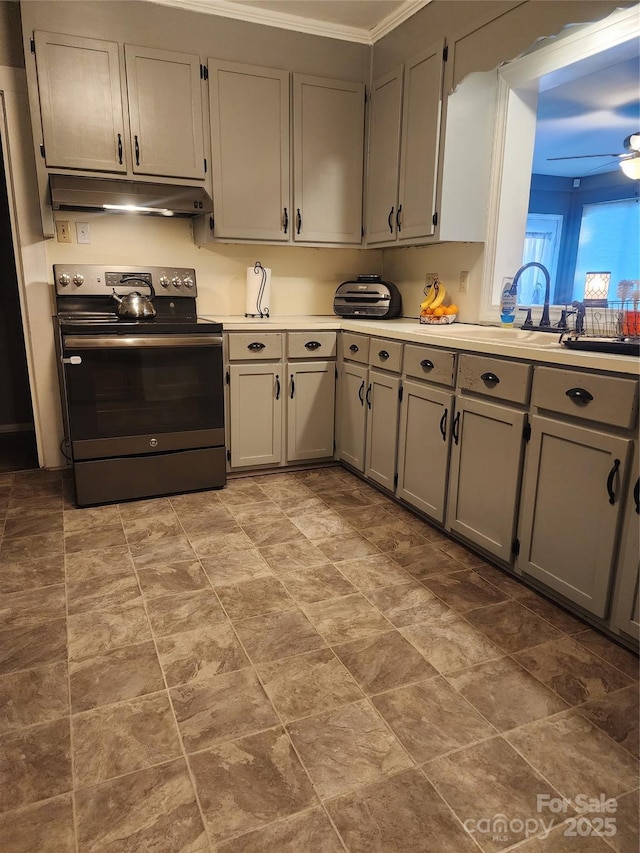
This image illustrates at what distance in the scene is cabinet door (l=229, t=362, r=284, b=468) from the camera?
3.18 metres

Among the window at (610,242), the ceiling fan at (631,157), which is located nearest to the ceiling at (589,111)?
the ceiling fan at (631,157)

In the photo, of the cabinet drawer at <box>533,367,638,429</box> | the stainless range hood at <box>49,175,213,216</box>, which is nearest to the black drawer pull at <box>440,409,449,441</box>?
the cabinet drawer at <box>533,367,638,429</box>

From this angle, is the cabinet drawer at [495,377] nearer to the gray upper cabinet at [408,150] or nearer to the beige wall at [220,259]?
the gray upper cabinet at [408,150]

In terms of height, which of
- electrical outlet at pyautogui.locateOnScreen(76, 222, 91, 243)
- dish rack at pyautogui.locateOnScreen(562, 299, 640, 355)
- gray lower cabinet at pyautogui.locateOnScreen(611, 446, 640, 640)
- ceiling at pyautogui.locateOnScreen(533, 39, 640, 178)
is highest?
ceiling at pyautogui.locateOnScreen(533, 39, 640, 178)

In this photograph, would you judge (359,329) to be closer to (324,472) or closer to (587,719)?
(324,472)

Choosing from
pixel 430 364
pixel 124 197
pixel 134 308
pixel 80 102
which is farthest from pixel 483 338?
A: pixel 80 102

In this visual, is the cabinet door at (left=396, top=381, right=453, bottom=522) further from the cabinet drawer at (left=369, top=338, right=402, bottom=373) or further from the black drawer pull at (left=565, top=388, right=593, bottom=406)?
the black drawer pull at (left=565, top=388, right=593, bottom=406)

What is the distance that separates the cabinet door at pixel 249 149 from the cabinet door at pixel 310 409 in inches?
33.9

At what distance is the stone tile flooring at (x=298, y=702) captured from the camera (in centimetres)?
121

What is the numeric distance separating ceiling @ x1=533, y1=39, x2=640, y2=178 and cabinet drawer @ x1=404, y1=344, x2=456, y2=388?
108 cm

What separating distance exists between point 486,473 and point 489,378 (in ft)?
1.23

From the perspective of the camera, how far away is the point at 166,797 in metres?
1.26

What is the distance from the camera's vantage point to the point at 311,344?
10.8 ft

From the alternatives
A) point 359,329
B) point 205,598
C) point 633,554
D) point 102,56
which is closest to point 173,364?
point 359,329
